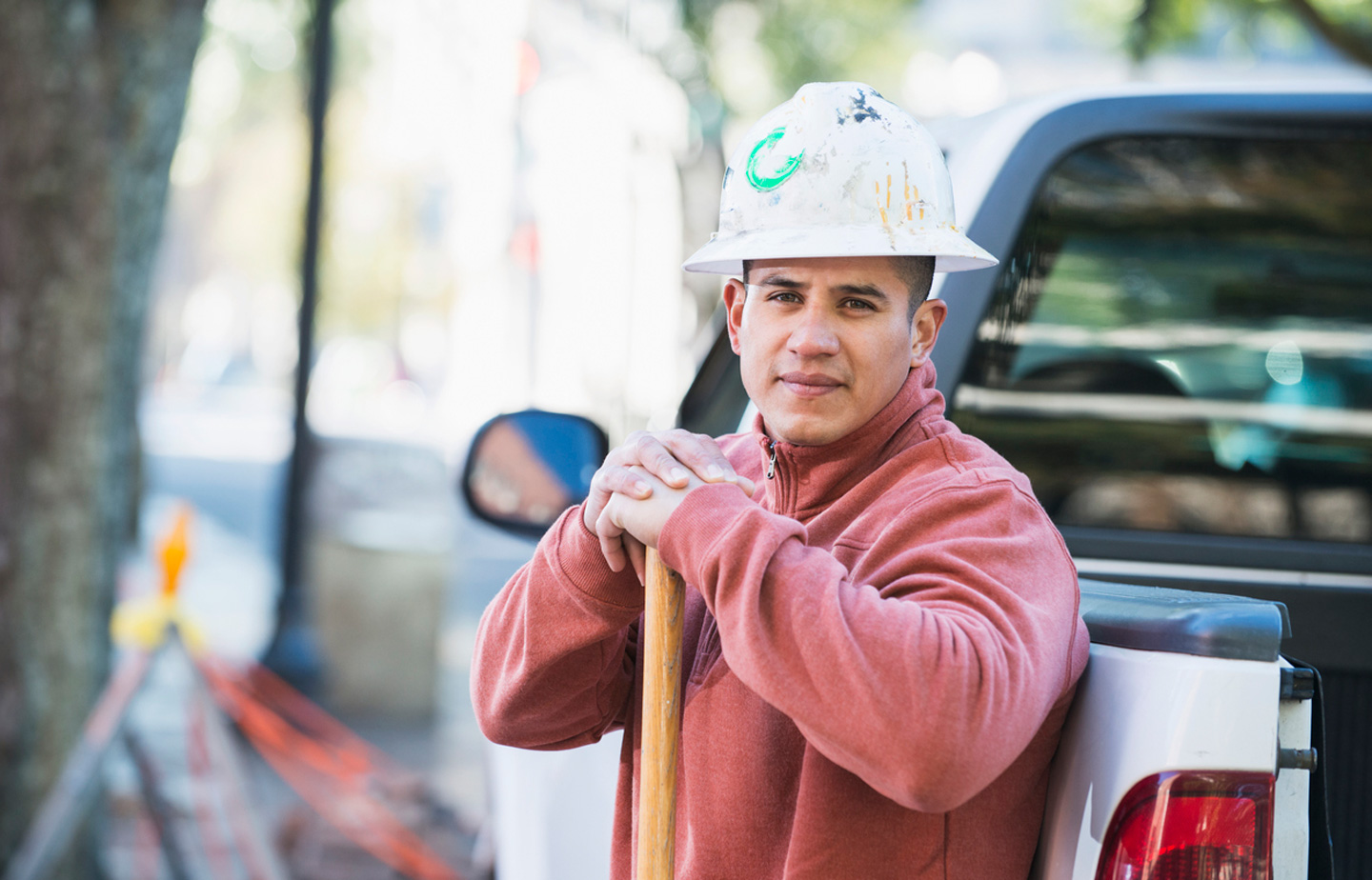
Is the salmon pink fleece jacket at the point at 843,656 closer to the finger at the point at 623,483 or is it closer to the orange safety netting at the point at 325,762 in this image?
the finger at the point at 623,483

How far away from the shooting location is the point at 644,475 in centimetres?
158

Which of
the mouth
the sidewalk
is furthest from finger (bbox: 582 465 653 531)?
the sidewalk

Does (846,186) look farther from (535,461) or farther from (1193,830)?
(535,461)

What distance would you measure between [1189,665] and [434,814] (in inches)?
204

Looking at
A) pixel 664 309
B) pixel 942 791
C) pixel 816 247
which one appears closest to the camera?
pixel 942 791

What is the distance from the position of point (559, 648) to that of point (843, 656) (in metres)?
0.50

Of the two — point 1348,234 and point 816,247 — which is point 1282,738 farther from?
point 1348,234

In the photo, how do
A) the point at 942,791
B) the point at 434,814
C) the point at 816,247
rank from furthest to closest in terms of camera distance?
1. the point at 434,814
2. the point at 816,247
3. the point at 942,791

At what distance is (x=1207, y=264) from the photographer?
265 centimetres

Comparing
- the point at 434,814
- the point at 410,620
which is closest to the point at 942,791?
the point at 434,814

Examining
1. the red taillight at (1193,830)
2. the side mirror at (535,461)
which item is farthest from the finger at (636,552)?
the side mirror at (535,461)

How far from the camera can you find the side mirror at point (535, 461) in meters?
2.63

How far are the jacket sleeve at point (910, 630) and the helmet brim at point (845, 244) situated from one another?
0.29 meters

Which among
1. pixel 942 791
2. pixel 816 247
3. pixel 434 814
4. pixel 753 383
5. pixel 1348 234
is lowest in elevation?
pixel 434 814
